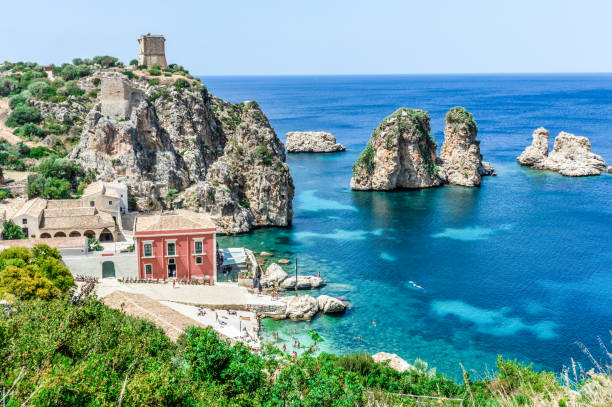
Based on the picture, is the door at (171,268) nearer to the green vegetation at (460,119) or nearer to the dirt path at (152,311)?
the dirt path at (152,311)

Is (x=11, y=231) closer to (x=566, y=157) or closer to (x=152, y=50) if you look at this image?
(x=152, y=50)

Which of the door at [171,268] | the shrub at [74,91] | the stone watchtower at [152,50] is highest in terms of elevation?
the stone watchtower at [152,50]

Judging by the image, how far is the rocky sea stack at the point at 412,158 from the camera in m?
69.8

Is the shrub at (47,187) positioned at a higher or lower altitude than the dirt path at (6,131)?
lower

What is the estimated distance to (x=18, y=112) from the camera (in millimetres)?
60406

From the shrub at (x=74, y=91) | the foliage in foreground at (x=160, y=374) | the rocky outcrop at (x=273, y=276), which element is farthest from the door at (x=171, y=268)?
the shrub at (x=74, y=91)

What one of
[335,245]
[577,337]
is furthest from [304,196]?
[577,337]

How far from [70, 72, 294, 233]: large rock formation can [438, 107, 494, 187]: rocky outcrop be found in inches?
1135

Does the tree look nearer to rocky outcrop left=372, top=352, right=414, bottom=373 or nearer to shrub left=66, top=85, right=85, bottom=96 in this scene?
rocky outcrop left=372, top=352, right=414, bottom=373

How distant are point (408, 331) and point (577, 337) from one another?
32.4 feet

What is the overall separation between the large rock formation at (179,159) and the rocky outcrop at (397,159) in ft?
54.0

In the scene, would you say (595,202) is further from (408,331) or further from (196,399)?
(196,399)

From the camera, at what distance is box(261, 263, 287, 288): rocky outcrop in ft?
124

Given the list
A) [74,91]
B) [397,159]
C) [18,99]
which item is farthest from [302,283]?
Answer: [18,99]
